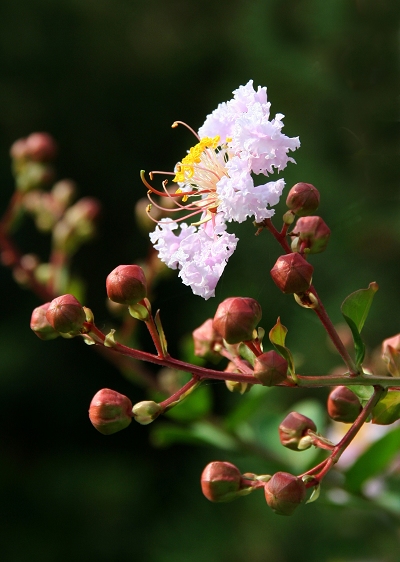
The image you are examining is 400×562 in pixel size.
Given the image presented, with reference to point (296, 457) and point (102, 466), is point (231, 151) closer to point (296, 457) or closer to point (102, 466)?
point (296, 457)

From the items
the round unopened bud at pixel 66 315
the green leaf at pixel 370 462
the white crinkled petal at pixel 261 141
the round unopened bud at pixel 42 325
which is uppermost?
the white crinkled petal at pixel 261 141

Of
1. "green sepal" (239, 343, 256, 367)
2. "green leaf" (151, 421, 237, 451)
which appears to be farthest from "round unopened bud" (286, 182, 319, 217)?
"green leaf" (151, 421, 237, 451)

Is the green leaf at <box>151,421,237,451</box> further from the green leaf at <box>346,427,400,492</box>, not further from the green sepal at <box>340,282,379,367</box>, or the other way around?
the green sepal at <box>340,282,379,367</box>

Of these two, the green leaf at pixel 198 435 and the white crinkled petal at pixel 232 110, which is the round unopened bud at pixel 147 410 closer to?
→ the white crinkled petal at pixel 232 110

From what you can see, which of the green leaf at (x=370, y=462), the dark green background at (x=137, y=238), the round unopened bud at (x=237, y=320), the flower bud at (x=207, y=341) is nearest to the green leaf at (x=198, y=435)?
the green leaf at (x=370, y=462)

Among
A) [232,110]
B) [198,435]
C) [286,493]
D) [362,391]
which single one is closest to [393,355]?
[362,391]

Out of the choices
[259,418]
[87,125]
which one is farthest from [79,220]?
[87,125]
